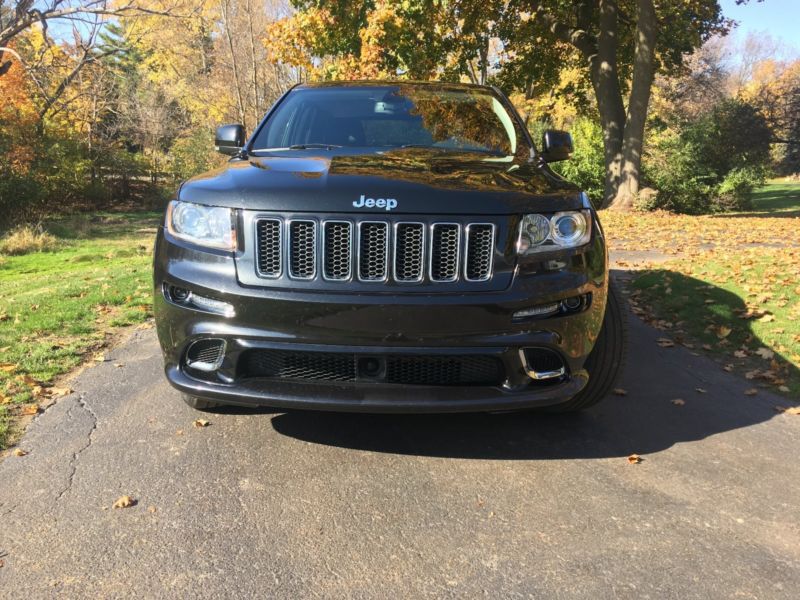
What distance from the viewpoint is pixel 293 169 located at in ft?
10.0

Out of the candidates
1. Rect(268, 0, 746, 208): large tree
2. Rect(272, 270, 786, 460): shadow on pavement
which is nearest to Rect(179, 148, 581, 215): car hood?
Rect(272, 270, 786, 460): shadow on pavement

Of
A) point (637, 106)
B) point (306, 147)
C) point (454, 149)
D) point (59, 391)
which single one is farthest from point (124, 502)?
point (637, 106)

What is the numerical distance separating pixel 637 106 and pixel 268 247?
14602mm

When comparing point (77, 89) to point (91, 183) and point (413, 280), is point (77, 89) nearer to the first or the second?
point (91, 183)

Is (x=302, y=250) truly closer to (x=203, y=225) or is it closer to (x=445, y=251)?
(x=203, y=225)

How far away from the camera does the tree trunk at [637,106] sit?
14617 mm

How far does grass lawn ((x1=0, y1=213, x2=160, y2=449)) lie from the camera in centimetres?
393

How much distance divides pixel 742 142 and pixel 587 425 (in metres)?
23.4

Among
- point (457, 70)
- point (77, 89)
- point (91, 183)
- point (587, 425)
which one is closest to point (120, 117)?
point (77, 89)

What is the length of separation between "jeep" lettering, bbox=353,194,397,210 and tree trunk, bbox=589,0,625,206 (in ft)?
49.0

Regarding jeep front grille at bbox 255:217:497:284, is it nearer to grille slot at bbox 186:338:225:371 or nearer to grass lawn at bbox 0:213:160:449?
grille slot at bbox 186:338:225:371

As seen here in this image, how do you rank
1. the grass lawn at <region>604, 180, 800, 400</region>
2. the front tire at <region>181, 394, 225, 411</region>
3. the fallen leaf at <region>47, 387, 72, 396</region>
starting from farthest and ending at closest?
the grass lawn at <region>604, 180, 800, 400</region> → the fallen leaf at <region>47, 387, 72, 396</region> → the front tire at <region>181, 394, 225, 411</region>

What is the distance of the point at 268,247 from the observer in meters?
2.74

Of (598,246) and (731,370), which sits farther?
(731,370)
